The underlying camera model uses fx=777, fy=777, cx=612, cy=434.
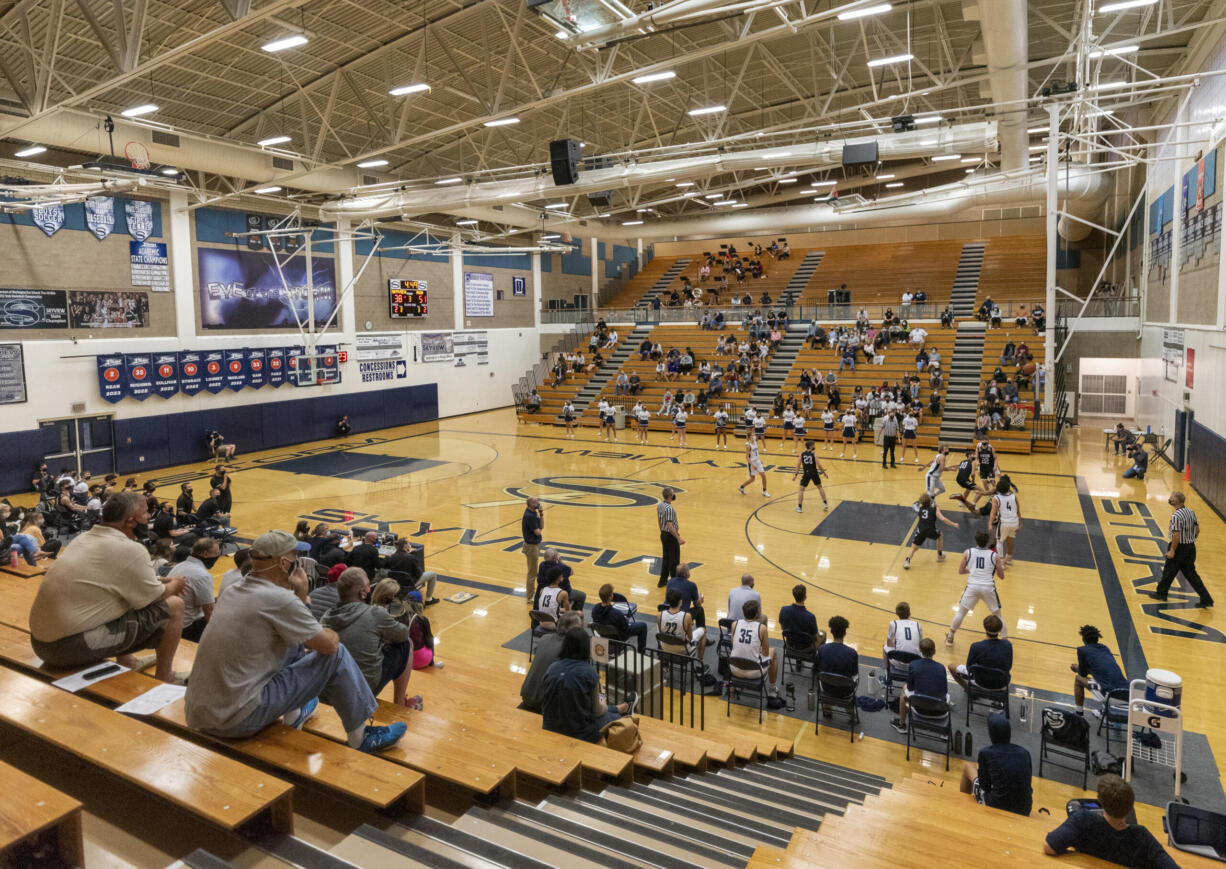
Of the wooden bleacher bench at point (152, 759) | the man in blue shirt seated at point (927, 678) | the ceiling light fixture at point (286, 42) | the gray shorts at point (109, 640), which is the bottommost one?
the man in blue shirt seated at point (927, 678)

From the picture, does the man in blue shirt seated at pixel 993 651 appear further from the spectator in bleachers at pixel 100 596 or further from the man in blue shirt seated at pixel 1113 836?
the spectator in bleachers at pixel 100 596

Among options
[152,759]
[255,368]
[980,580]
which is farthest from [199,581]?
[255,368]

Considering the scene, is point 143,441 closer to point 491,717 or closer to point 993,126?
point 491,717

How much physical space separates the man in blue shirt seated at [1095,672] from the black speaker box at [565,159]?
13049mm

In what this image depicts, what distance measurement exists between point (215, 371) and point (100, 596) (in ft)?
72.8

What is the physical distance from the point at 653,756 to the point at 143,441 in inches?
870

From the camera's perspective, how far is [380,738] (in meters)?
4.07

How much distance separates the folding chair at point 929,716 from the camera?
23.0 feet

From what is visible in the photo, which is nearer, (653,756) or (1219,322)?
(653,756)

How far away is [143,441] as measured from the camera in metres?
22.4

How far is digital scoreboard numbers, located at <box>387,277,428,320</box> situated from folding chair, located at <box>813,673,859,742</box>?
26708mm

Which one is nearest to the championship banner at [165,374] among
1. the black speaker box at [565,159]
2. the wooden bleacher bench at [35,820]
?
the black speaker box at [565,159]

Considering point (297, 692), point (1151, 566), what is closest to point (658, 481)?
point (1151, 566)

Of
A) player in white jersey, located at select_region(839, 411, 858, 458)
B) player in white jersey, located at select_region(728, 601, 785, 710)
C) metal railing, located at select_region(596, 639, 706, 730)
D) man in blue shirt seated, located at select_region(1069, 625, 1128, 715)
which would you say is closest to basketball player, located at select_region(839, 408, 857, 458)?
player in white jersey, located at select_region(839, 411, 858, 458)
